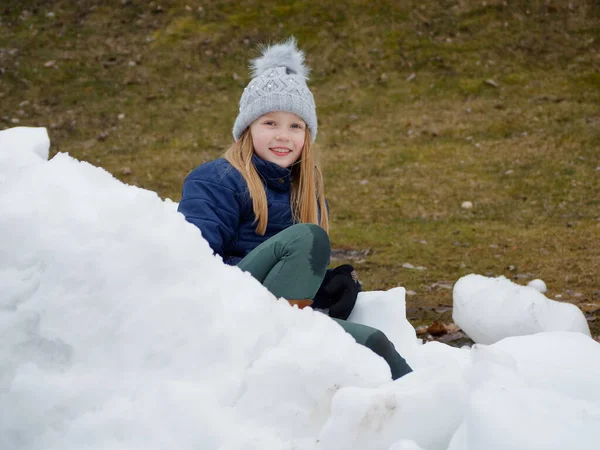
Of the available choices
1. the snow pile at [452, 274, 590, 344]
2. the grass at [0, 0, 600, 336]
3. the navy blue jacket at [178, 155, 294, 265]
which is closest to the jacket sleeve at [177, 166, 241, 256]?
the navy blue jacket at [178, 155, 294, 265]

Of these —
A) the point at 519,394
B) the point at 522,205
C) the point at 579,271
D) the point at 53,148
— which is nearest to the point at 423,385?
the point at 519,394

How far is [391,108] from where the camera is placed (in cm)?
1312

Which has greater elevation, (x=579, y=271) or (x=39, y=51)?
(x=579, y=271)

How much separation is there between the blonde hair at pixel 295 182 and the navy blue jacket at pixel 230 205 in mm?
40

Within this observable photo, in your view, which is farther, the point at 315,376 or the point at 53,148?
the point at 53,148

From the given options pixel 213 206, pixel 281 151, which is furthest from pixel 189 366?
pixel 281 151

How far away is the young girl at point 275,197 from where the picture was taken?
11.6ft

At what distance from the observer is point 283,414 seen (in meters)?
2.54

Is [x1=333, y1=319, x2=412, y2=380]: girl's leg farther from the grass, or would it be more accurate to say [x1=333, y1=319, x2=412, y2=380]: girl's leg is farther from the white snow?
the grass

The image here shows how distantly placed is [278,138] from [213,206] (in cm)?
65

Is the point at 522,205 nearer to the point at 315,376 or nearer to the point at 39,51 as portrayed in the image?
the point at 315,376

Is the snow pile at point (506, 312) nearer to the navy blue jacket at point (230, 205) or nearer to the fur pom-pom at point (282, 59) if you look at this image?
the navy blue jacket at point (230, 205)

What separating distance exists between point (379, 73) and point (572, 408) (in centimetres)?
1241

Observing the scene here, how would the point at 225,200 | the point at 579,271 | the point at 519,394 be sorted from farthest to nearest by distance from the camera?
1. the point at 579,271
2. the point at 225,200
3. the point at 519,394
